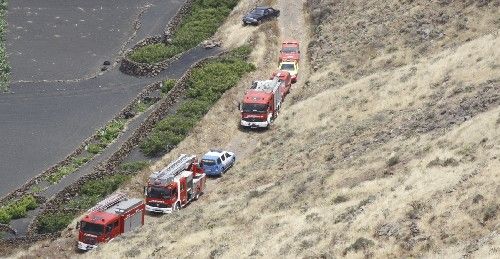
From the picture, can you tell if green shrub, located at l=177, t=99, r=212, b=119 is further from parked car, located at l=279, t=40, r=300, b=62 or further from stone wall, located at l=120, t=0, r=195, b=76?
stone wall, located at l=120, t=0, r=195, b=76

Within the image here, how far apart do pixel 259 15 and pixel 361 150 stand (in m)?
34.7

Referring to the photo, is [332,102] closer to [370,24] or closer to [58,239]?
[370,24]

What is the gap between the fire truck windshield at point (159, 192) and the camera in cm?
5641

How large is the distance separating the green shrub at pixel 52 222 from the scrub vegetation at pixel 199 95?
10.5m

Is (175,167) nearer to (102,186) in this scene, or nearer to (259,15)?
(102,186)

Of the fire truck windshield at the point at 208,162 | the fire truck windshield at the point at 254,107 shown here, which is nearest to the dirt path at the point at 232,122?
the fire truck windshield at the point at 208,162

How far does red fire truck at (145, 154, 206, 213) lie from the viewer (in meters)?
56.4

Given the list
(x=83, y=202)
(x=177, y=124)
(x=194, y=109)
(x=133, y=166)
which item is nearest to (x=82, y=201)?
(x=83, y=202)

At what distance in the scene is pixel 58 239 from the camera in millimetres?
54469

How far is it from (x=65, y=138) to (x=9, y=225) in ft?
44.1

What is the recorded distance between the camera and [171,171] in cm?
5753

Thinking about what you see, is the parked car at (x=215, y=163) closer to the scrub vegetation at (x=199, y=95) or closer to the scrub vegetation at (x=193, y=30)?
the scrub vegetation at (x=199, y=95)

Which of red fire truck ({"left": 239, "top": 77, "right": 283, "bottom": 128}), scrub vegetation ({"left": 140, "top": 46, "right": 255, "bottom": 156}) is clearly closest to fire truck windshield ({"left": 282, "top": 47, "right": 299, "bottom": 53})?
scrub vegetation ({"left": 140, "top": 46, "right": 255, "bottom": 156})

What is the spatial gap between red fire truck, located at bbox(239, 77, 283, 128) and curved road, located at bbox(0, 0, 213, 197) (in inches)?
425
